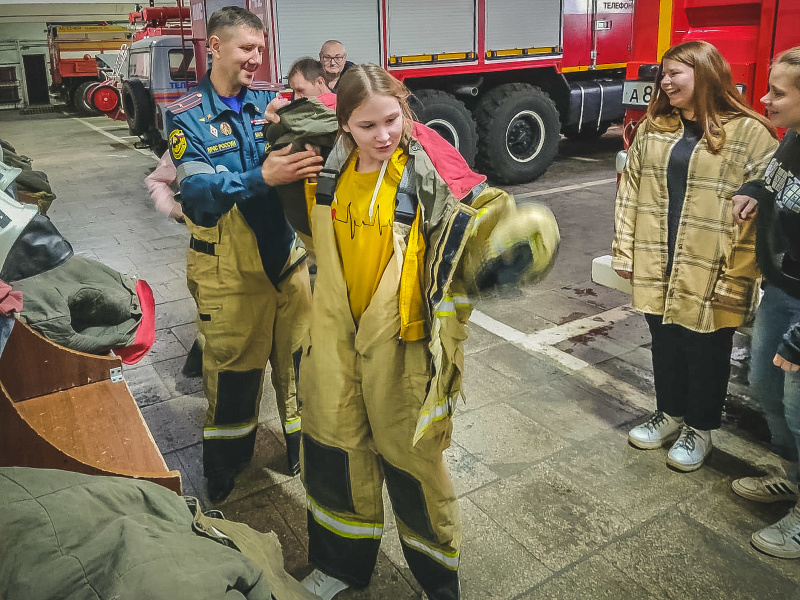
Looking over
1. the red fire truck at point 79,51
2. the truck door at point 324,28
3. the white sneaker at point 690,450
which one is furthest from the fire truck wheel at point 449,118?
the red fire truck at point 79,51

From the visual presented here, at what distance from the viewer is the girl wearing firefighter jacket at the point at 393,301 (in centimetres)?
183

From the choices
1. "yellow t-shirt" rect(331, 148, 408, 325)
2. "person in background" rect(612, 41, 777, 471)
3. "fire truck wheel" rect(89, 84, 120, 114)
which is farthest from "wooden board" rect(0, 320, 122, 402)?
"fire truck wheel" rect(89, 84, 120, 114)

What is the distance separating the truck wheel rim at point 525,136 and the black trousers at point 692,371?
6.13m

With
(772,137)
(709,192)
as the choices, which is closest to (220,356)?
(709,192)

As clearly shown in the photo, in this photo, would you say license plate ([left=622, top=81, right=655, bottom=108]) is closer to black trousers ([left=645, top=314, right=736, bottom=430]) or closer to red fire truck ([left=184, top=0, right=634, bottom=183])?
black trousers ([left=645, top=314, right=736, bottom=430])

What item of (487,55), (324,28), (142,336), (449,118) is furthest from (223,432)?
(487,55)

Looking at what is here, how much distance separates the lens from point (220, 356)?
113 inches

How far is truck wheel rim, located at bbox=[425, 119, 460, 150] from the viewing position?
813cm

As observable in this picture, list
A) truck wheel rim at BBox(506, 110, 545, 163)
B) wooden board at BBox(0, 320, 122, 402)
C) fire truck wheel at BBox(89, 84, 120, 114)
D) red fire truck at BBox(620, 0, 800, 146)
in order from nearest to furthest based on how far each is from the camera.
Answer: wooden board at BBox(0, 320, 122, 402) < red fire truck at BBox(620, 0, 800, 146) < truck wheel rim at BBox(506, 110, 545, 163) < fire truck wheel at BBox(89, 84, 120, 114)

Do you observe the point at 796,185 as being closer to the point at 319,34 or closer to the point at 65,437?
the point at 65,437

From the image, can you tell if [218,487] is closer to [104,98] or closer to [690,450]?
[690,450]

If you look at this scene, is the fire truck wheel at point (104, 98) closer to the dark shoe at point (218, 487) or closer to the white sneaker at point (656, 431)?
the dark shoe at point (218, 487)

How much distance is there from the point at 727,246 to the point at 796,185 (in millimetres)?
515

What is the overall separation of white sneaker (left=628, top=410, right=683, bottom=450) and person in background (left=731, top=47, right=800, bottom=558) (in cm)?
41
